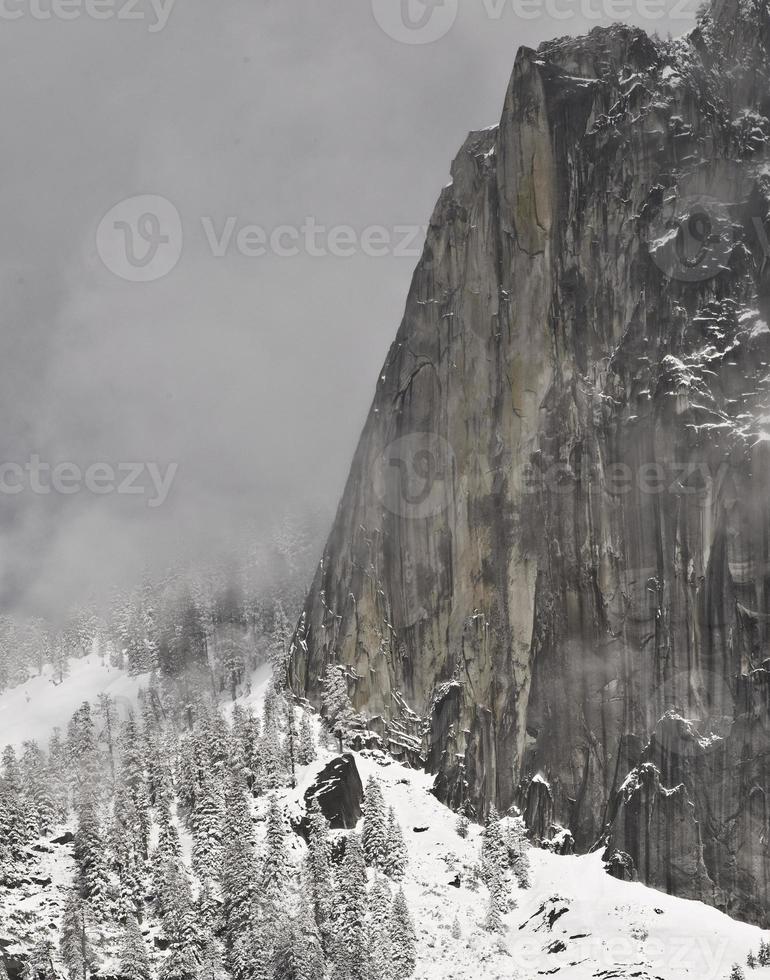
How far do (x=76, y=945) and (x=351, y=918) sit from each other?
18919 millimetres

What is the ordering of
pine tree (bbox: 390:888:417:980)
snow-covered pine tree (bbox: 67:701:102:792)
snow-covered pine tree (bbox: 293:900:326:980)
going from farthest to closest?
snow-covered pine tree (bbox: 67:701:102:792), pine tree (bbox: 390:888:417:980), snow-covered pine tree (bbox: 293:900:326:980)

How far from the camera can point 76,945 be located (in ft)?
248

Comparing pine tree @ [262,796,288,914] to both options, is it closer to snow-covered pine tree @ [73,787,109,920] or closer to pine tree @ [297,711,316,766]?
snow-covered pine tree @ [73,787,109,920]

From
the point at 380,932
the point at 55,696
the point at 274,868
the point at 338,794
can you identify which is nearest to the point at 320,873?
the point at 274,868

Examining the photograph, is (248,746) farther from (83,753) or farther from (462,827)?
(83,753)

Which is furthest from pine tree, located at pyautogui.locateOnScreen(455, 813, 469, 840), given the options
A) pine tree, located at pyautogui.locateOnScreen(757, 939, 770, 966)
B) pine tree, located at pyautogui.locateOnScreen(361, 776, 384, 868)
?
pine tree, located at pyautogui.locateOnScreen(757, 939, 770, 966)

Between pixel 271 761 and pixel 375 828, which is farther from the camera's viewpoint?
pixel 271 761

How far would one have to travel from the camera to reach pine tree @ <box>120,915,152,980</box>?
73938 mm

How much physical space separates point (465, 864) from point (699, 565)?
2829cm

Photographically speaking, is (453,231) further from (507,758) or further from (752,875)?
(752,875)

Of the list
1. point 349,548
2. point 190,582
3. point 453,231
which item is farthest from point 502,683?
point 190,582

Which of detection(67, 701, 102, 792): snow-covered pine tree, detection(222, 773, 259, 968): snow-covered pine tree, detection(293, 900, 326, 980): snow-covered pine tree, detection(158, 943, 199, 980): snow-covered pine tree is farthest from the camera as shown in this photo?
detection(67, 701, 102, 792): snow-covered pine tree

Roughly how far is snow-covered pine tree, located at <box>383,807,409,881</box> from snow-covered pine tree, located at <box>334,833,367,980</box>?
3.34 meters

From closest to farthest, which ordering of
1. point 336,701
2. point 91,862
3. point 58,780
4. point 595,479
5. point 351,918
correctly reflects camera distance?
point 351,918 → point 91,862 → point 595,479 → point 336,701 → point 58,780
